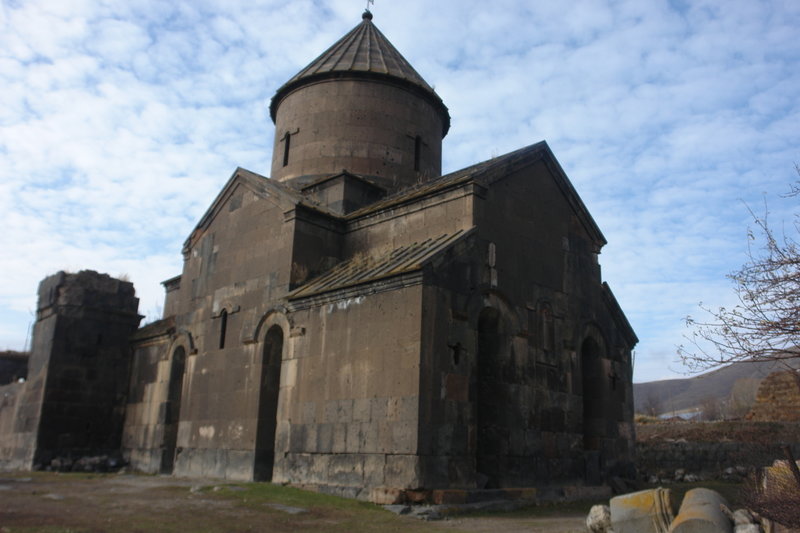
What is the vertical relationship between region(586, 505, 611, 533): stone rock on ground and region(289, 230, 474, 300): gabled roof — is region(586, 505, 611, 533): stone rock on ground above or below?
below

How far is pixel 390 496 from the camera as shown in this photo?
24.4 feet

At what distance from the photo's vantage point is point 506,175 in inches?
395

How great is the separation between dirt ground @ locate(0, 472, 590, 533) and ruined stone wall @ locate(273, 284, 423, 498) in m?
0.43

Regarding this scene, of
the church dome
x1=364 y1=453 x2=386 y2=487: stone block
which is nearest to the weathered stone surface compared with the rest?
x1=364 y1=453 x2=386 y2=487: stone block

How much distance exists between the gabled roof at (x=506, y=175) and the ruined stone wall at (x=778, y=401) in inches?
427

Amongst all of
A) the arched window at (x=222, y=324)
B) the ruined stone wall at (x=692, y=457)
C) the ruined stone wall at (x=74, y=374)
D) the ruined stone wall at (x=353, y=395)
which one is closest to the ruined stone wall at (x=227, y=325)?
the arched window at (x=222, y=324)

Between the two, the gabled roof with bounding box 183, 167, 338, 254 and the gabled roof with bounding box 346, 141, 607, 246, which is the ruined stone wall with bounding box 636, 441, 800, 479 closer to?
the gabled roof with bounding box 346, 141, 607, 246

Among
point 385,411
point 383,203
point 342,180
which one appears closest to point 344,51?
point 342,180

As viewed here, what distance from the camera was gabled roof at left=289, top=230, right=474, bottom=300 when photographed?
336 inches

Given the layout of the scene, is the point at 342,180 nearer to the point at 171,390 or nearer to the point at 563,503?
the point at 171,390

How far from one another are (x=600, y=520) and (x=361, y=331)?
3794 millimetres

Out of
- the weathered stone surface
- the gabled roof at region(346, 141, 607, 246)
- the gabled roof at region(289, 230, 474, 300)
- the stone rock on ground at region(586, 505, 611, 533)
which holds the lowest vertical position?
the stone rock on ground at region(586, 505, 611, 533)

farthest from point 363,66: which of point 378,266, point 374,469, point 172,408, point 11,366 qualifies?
point 11,366

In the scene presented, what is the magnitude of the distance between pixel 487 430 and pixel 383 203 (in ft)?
13.5
